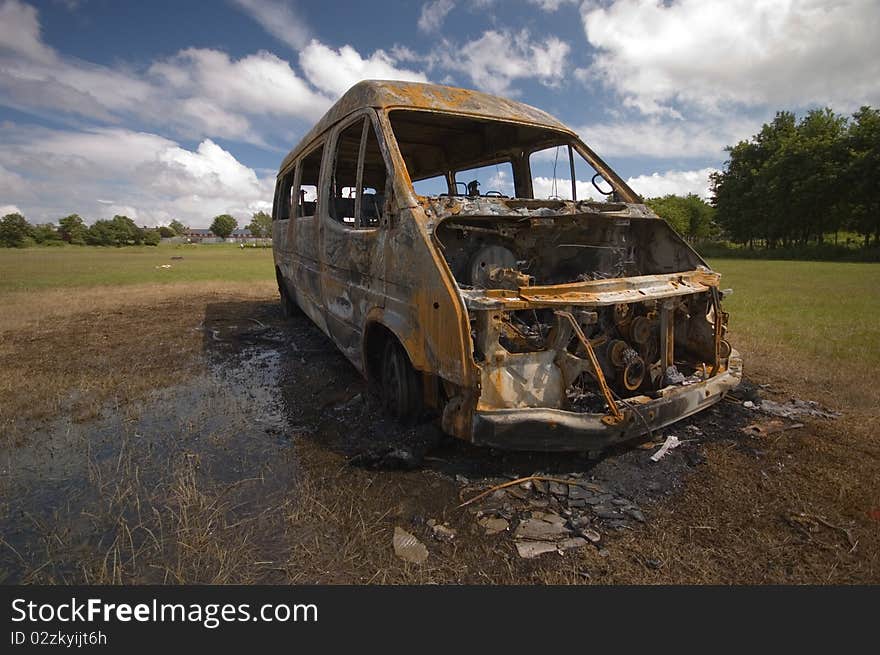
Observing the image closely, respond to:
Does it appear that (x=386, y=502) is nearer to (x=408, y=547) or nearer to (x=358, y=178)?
(x=408, y=547)

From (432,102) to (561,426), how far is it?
262cm

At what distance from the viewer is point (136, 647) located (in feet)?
5.30

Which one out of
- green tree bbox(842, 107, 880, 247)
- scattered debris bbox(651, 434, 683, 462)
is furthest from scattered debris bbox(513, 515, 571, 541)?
green tree bbox(842, 107, 880, 247)

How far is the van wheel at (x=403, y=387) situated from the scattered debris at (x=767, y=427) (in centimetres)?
242

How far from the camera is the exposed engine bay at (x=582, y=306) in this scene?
254 centimetres

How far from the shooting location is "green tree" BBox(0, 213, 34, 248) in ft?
188

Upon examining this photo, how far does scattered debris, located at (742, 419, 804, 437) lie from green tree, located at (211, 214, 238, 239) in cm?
13586

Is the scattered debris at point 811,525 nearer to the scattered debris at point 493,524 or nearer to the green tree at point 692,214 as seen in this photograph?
the scattered debris at point 493,524

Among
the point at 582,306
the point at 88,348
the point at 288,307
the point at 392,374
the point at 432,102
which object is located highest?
the point at 432,102

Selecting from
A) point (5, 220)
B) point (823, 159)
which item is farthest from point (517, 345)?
point (5, 220)

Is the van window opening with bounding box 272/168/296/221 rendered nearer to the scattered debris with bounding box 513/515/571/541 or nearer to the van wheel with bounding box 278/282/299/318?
the van wheel with bounding box 278/282/299/318

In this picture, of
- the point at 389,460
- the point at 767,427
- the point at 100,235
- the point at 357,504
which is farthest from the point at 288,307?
the point at 100,235

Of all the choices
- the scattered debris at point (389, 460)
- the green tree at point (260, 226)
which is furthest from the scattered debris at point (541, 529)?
the green tree at point (260, 226)

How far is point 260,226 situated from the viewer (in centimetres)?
11331
